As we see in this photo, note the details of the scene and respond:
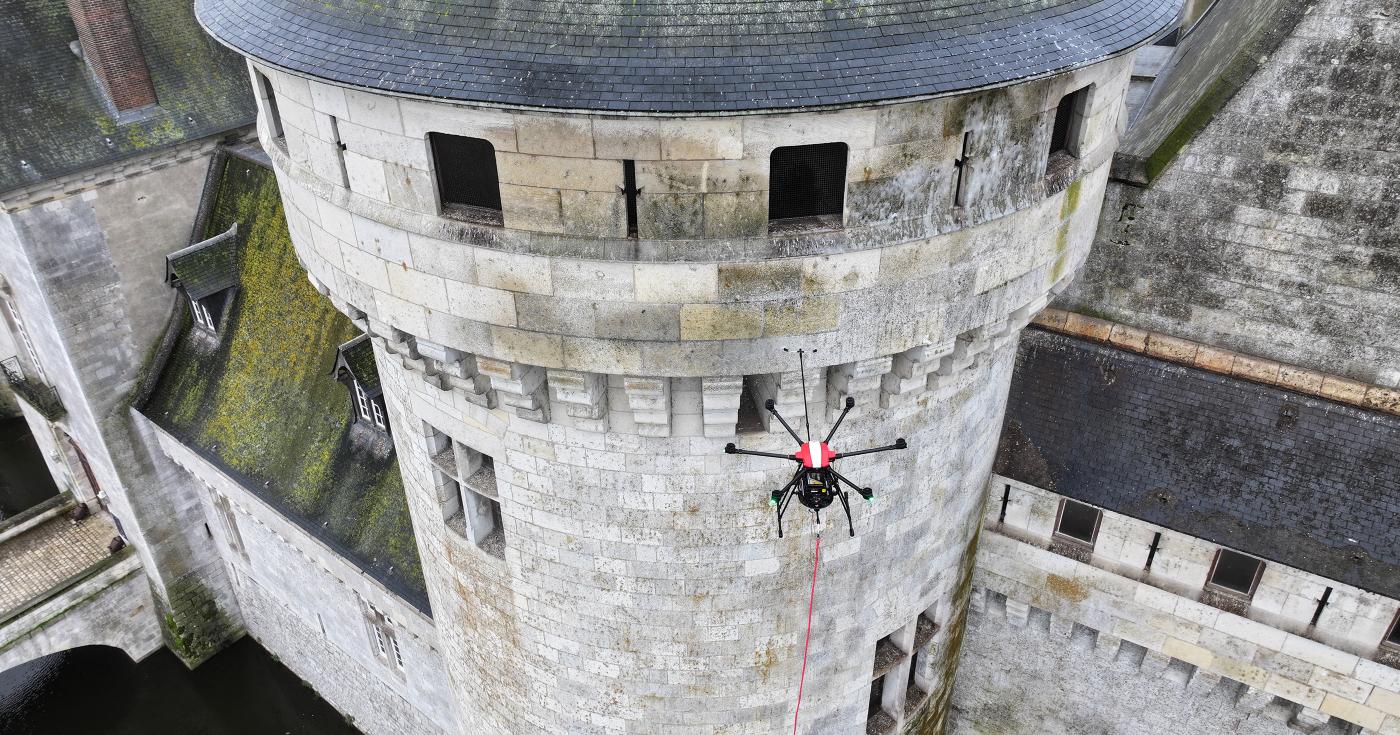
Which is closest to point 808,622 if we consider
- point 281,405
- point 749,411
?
point 749,411

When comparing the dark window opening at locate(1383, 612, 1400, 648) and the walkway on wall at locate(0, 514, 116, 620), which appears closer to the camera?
the dark window opening at locate(1383, 612, 1400, 648)

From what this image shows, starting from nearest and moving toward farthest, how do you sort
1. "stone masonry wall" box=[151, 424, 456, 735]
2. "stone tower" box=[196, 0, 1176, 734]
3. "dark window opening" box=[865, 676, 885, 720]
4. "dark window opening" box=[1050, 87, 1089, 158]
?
"stone tower" box=[196, 0, 1176, 734]
"dark window opening" box=[1050, 87, 1089, 158]
"dark window opening" box=[865, 676, 885, 720]
"stone masonry wall" box=[151, 424, 456, 735]

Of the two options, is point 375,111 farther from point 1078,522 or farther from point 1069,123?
point 1078,522

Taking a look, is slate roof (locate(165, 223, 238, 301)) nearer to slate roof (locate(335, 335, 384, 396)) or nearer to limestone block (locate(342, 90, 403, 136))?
slate roof (locate(335, 335, 384, 396))

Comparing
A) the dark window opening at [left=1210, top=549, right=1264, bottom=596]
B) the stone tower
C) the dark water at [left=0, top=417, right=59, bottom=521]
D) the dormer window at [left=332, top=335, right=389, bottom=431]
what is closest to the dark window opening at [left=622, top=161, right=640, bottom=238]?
the stone tower

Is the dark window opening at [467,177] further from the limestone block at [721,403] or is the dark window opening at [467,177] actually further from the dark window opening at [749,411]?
the dark window opening at [749,411]

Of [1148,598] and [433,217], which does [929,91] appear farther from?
[1148,598]

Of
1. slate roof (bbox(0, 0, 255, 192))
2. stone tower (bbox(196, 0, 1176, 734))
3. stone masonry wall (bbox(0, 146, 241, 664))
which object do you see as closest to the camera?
stone tower (bbox(196, 0, 1176, 734))

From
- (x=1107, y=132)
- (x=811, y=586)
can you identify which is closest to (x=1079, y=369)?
(x=1107, y=132)
